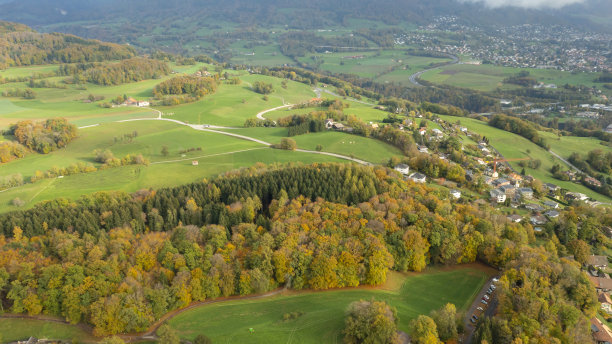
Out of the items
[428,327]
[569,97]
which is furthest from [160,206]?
[569,97]

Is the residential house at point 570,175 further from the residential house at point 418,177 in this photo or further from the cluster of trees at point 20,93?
the cluster of trees at point 20,93

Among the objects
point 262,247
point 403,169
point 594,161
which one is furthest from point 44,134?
point 594,161

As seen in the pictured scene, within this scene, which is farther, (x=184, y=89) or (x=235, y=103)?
(x=184, y=89)

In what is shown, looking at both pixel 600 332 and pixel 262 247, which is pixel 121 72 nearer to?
pixel 262 247

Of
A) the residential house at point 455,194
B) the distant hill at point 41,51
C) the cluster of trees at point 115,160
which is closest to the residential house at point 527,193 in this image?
the residential house at point 455,194

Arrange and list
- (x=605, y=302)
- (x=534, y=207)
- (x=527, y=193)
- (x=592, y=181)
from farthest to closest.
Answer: (x=592, y=181), (x=527, y=193), (x=534, y=207), (x=605, y=302)

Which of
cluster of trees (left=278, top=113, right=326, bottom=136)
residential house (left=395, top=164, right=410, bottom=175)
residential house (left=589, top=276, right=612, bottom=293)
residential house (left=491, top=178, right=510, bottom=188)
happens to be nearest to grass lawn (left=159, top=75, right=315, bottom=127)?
cluster of trees (left=278, top=113, right=326, bottom=136)
